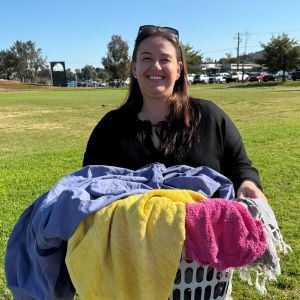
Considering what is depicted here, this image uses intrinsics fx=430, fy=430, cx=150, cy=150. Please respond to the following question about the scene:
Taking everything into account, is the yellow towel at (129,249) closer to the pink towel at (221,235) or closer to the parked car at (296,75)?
the pink towel at (221,235)

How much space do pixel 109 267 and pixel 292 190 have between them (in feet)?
16.4

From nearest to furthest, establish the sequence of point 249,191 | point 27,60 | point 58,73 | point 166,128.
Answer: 1. point 249,191
2. point 166,128
3. point 58,73
4. point 27,60

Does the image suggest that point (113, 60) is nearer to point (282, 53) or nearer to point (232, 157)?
point (282, 53)

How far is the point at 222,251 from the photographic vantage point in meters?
1.55

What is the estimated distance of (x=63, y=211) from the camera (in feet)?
5.30

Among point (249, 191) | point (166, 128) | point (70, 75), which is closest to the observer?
point (249, 191)

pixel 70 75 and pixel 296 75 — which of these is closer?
pixel 296 75

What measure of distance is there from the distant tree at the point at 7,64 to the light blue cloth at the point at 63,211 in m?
102

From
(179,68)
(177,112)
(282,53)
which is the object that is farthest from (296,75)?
(177,112)

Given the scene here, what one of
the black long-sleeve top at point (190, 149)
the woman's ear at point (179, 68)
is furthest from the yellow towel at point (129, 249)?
the woman's ear at point (179, 68)

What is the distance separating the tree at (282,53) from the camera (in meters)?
55.3

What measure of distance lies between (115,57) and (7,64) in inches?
1214

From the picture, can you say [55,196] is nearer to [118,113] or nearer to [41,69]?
[118,113]

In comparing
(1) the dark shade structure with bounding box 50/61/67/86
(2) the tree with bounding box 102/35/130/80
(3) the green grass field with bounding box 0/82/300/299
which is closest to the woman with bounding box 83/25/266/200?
(3) the green grass field with bounding box 0/82/300/299
